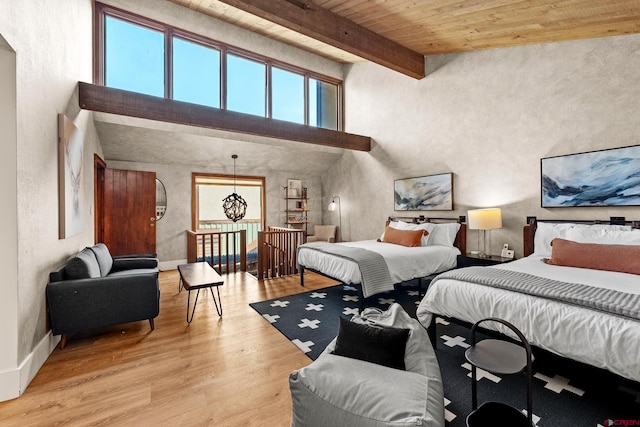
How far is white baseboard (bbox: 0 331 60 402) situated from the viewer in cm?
192

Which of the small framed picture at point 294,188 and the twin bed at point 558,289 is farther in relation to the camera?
the small framed picture at point 294,188

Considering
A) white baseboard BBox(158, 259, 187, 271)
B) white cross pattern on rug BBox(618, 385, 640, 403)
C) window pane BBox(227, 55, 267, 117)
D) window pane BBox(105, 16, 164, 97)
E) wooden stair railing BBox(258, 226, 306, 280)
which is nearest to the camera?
white cross pattern on rug BBox(618, 385, 640, 403)

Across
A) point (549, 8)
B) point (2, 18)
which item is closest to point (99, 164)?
point (2, 18)

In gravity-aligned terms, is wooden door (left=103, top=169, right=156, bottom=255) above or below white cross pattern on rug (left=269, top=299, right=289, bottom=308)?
above

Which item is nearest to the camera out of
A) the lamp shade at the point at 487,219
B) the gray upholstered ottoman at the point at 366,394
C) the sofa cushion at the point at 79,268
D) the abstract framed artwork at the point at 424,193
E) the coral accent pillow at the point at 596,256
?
the gray upholstered ottoman at the point at 366,394

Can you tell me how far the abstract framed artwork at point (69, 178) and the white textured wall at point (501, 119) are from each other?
486 cm

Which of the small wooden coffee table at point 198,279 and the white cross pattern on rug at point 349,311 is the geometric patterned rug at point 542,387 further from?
the small wooden coffee table at point 198,279

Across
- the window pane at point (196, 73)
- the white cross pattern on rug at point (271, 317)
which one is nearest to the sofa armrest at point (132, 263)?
the white cross pattern on rug at point (271, 317)

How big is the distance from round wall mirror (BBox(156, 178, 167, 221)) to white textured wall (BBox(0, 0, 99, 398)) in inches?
115

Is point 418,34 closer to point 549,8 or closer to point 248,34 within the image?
point 549,8

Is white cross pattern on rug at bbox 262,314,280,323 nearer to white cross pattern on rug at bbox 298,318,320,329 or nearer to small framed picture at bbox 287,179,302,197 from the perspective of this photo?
white cross pattern on rug at bbox 298,318,320,329

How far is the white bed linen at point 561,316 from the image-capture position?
60.2 inches

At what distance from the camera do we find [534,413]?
172 cm

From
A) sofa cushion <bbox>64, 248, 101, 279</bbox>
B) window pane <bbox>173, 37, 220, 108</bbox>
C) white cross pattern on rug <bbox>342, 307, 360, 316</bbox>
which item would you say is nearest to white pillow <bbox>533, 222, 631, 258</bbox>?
white cross pattern on rug <bbox>342, 307, 360, 316</bbox>
